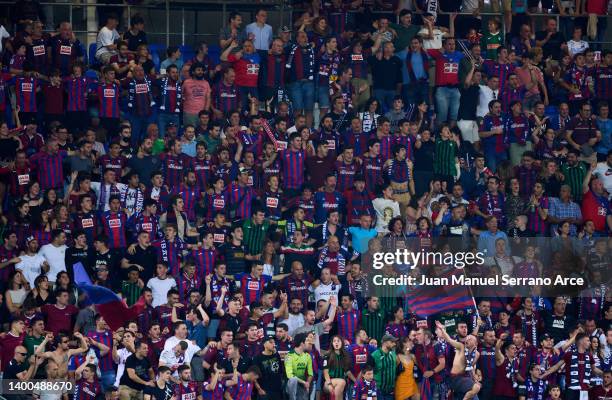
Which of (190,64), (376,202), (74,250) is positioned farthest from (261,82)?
(74,250)

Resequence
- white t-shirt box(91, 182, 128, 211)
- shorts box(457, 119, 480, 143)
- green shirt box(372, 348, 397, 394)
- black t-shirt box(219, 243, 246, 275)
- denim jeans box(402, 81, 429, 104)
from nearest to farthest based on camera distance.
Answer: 1. green shirt box(372, 348, 397, 394)
2. black t-shirt box(219, 243, 246, 275)
3. white t-shirt box(91, 182, 128, 211)
4. shorts box(457, 119, 480, 143)
5. denim jeans box(402, 81, 429, 104)

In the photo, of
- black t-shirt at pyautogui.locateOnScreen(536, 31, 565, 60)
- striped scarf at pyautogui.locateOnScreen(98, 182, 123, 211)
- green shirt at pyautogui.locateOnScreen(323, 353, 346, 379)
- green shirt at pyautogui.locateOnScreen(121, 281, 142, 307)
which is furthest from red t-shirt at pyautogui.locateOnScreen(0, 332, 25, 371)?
black t-shirt at pyautogui.locateOnScreen(536, 31, 565, 60)

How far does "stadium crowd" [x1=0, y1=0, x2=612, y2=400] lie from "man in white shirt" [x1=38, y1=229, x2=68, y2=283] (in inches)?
1.9

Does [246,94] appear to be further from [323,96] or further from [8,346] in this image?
[8,346]

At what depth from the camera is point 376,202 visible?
91.5 feet

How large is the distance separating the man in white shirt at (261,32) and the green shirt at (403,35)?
85.9 inches

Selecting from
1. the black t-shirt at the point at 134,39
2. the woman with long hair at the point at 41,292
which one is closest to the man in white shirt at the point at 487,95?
the black t-shirt at the point at 134,39

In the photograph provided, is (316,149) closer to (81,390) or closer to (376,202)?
(376,202)

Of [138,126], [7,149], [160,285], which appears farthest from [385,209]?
[7,149]

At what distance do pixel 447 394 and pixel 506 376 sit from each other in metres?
1.02

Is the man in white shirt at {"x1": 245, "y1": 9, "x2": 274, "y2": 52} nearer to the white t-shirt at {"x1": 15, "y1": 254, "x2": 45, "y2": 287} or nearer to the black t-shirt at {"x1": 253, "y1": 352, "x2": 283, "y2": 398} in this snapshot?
the white t-shirt at {"x1": 15, "y1": 254, "x2": 45, "y2": 287}

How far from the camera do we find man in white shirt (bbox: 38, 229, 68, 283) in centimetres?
2581

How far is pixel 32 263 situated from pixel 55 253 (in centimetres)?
40

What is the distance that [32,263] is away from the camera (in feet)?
84.3
